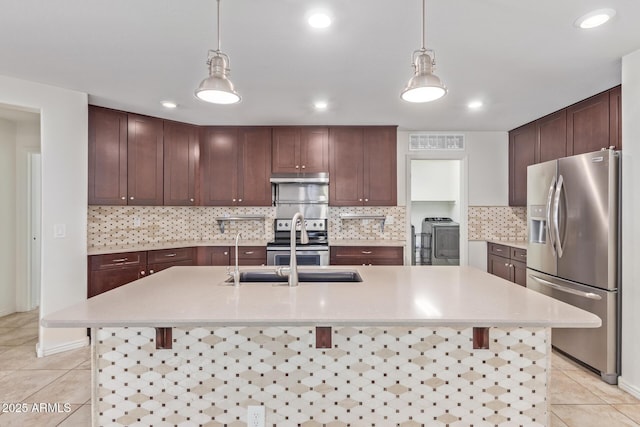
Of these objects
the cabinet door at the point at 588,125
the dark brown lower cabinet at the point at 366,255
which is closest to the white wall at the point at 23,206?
the dark brown lower cabinet at the point at 366,255

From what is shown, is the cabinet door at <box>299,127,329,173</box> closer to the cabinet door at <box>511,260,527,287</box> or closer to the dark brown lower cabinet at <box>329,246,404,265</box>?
the dark brown lower cabinet at <box>329,246,404,265</box>

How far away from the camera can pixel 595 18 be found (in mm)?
1918

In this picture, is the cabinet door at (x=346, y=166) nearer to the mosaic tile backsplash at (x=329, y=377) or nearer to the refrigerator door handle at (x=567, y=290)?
the refrigerator door handle at (x=567, y=290)

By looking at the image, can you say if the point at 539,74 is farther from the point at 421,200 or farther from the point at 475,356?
the point at 421,200

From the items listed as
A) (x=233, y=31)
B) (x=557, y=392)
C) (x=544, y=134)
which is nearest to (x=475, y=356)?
(x=557, y=392)

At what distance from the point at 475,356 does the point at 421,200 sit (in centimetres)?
509

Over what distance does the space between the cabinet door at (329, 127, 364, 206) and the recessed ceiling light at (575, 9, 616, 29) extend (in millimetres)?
2604

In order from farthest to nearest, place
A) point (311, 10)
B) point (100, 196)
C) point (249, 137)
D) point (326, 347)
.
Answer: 1. point (249, 137)
2. point (100, 196)
3. point (311, 10)
4. point (326, 347)

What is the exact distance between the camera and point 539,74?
2.71 meters

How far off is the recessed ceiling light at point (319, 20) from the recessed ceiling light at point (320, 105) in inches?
55.2

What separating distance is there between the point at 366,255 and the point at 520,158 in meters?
2.41

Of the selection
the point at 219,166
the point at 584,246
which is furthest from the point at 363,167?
the point at 584,246

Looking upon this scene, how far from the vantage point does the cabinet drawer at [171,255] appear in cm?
373

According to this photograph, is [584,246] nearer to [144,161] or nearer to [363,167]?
[363,167]
